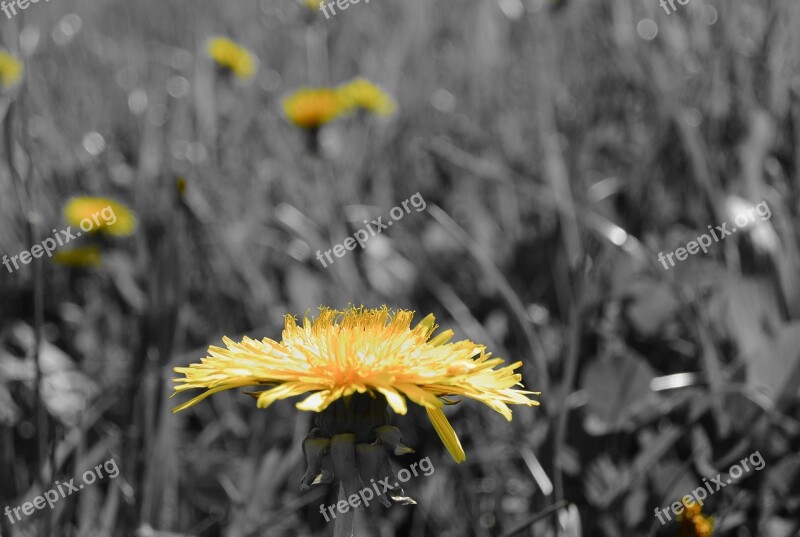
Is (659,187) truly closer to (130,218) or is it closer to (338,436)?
(130,218)

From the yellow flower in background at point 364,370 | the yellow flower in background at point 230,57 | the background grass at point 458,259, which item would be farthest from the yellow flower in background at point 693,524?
the yellow flower in background at point 230,57

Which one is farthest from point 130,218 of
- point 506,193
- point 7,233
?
point 506,193

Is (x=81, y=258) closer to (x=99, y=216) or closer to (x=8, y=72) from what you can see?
(x=99, y=216)

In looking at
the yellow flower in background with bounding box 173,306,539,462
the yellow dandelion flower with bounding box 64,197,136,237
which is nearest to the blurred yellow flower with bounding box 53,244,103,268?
the yellow dandelion flower with bounding box 64,197,136,237

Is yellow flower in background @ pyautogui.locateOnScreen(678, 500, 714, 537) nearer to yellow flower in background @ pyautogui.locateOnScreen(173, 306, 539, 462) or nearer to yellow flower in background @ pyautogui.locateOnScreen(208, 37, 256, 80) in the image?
yellow flower in background @ pyautogui.locateOnScreen(173, 306, 539, 462)

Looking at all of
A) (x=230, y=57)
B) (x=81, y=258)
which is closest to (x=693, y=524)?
(x=81, y=258)
